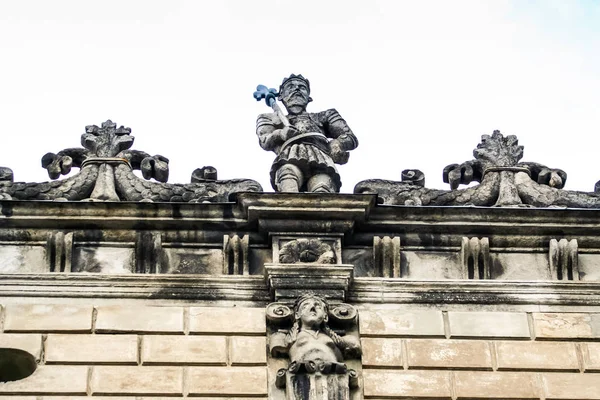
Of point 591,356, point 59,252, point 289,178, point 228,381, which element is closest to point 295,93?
point 289,178

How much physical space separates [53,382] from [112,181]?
2755 millimetres

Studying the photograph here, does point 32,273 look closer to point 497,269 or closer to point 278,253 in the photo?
point 278,253

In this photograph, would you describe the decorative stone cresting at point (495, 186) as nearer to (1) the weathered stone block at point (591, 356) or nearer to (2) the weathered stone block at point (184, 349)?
(1) the weathered stone block at point (591, 356)

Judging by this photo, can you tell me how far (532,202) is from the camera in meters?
18.8

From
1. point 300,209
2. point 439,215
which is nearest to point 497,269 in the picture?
point 439,215

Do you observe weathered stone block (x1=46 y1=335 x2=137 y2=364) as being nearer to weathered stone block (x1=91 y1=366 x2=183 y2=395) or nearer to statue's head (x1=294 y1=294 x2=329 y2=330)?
weathered stone block (x1=91 y1=366 x2=183 y2=395)

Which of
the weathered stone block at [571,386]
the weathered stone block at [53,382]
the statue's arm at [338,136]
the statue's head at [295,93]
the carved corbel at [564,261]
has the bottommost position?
the weathered stone block at [571,386]

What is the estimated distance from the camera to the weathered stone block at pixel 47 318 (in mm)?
17156

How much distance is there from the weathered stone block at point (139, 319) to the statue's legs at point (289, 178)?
6.52ft

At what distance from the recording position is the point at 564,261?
1814cm

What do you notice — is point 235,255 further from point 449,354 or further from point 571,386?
point 571,386

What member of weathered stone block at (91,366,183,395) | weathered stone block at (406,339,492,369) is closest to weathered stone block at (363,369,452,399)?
weathered stone block at (406,339,492,369)

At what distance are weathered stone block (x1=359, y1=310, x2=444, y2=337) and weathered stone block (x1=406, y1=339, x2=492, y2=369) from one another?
0.12 m

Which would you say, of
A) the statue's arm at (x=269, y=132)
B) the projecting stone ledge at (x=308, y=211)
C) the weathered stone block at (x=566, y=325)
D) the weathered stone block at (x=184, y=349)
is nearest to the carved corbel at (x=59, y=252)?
the weathered stone block at (x=184, y=349)
